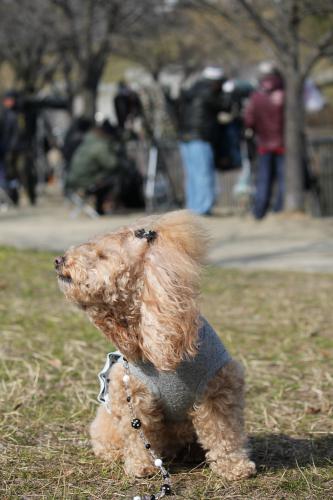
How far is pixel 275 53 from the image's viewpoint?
13.0 m

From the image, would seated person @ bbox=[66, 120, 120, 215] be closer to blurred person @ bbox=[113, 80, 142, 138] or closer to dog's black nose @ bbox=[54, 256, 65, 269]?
blurred person @ bbox=[113, 80, 142, 138]

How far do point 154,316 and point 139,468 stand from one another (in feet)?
2.65

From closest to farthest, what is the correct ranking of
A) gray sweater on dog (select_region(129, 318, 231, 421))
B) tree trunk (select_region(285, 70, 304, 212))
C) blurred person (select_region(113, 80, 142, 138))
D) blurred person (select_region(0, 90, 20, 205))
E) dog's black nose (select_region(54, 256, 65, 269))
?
1. dog's black nose (select_region(54, 256, 65, 269))
2. gray sweater on dog (select_region(129, 318, 231, 421))
3. tree trunk (select_region(285, 70, 304, 212))
4. blurred person (select_region(113, 80, 142, 138))
5. blurred person (select_region(0, 90, 20, 205))

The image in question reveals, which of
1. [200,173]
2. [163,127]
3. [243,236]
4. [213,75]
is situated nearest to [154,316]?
[243,236]

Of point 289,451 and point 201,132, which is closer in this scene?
point 289,451

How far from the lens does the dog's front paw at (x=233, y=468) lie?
3.52m

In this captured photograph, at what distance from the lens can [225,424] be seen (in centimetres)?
349

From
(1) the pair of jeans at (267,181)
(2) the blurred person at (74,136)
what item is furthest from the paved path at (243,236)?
(2) the blurred person at (74,136)

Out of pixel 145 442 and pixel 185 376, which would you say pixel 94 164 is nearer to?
pixel 145 442

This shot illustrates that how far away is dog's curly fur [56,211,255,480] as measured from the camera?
123 inches

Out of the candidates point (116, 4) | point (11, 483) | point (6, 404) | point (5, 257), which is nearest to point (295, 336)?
point (6, 404)

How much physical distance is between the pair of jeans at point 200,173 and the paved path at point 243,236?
39cm

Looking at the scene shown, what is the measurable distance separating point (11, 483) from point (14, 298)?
388 cm

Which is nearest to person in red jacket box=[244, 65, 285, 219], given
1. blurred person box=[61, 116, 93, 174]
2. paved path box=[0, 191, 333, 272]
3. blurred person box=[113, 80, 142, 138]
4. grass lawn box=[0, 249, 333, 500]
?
paved path box=[0, 191, 333, 272]
